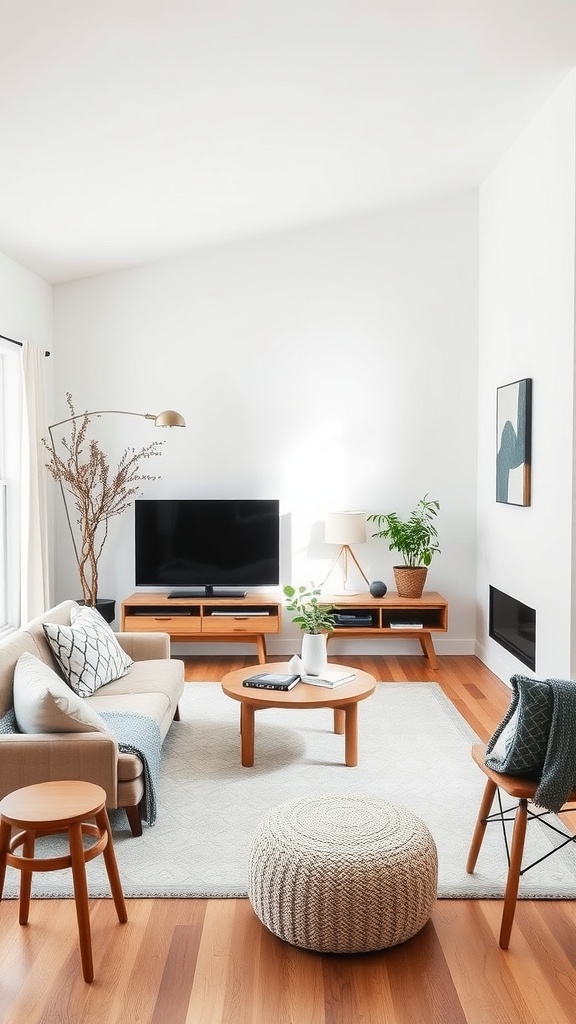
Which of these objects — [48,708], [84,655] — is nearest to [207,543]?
[84,655]

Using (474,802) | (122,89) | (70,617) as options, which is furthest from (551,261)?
(70,617)

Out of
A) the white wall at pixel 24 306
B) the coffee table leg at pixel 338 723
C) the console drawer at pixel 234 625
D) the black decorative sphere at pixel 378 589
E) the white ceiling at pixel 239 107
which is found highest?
the white ceiling at pixel 239 107

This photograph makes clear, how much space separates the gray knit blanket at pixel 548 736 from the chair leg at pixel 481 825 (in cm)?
29

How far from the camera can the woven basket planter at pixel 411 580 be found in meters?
6.00

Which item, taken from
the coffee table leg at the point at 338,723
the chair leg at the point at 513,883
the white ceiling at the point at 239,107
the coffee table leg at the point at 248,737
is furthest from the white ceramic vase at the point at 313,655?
the white ceiling at the point at 239,107

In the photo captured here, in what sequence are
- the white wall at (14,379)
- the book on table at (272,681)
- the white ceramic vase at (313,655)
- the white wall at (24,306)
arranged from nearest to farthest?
1. the book on table at (272,681)
2. the white ceramic vase at (313,655)
3. the white wall at (24,306)
4. the white wall at (14,379)

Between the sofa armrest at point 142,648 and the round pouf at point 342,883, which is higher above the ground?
the sofa armrest at point 142,648

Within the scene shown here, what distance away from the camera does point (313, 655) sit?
424 centimetres

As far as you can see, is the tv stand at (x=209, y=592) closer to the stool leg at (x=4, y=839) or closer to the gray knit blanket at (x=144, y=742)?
the gray knit blanket at (x=144, y=742)

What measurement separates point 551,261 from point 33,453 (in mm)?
3376

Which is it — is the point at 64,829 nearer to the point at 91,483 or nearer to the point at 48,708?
the point at 48,708

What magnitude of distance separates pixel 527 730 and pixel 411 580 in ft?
11.6

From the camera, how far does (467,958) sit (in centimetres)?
240

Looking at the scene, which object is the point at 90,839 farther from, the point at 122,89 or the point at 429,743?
the point at 122,89
